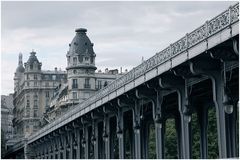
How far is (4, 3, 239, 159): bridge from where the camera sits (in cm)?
3092

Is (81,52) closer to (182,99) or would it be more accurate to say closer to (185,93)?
(182,99)

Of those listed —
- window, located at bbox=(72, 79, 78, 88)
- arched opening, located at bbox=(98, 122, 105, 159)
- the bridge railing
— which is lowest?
arched opening, located at bbox=(98, 122, 105, 159)

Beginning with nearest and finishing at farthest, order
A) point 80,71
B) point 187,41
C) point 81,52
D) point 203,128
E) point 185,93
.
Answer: point 187,41 < point 185,93 < point 203,128 < point 80,71 < point 81,52

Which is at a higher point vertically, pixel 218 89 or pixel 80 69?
pixel 80 69

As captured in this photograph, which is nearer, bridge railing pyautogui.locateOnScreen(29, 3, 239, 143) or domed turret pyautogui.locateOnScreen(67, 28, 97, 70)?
bridge railing pyautogui.locateOnScreen(29, 3, 239, 143)

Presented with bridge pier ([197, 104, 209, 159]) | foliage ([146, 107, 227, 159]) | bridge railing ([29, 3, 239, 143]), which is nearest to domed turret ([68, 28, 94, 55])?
foliage ([146, 107, 227, 159])

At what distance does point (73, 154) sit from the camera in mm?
81125

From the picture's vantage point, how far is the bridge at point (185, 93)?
30922mm

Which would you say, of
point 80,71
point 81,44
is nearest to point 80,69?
point 80,71

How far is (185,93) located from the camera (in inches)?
1496

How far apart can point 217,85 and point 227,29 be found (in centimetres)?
518

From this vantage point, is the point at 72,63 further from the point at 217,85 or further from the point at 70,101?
the point at 217,85

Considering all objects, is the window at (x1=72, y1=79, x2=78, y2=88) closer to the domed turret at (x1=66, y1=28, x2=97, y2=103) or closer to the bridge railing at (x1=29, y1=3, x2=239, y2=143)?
the domed turret at (x1=66, y1=28, x2=97, y2=103)

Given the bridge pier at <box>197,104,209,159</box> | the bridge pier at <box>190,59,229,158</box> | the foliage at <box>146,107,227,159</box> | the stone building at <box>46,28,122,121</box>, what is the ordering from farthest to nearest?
the stone building at <box>46,28,122,121</box> → the foliage at <box>146,107,227,159</box> → the bridge pier at <box>197,104,209,159</box> → the bridge pier at <box>190,59,229,158</box>
